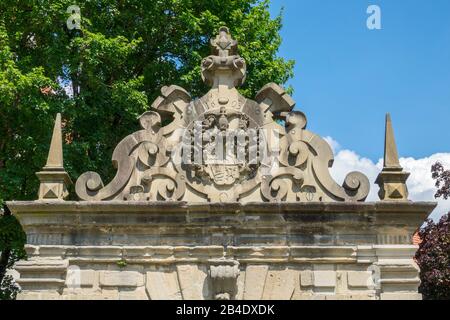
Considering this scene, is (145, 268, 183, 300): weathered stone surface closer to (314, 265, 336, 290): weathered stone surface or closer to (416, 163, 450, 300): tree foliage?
(314, 265, 336, 290): weathered stone surface

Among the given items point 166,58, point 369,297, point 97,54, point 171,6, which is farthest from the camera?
point 166,58

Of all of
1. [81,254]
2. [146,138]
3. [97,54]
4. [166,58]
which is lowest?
[81,254]

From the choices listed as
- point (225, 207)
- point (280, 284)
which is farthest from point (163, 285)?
point (280, 284)

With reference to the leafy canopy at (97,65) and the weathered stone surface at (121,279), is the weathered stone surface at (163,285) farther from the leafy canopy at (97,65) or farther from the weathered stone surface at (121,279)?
the leafy canopy at (97,65)

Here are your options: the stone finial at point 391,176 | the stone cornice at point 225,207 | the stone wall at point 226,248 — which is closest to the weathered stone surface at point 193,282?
the stone wall at point 226,248

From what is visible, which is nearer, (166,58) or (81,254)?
(81,254)

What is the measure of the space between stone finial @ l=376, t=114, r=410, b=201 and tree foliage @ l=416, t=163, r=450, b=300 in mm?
5982

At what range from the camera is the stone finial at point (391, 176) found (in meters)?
8.72

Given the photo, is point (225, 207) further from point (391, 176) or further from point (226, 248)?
point (391, 176)

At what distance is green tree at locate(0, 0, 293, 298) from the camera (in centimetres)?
1262
